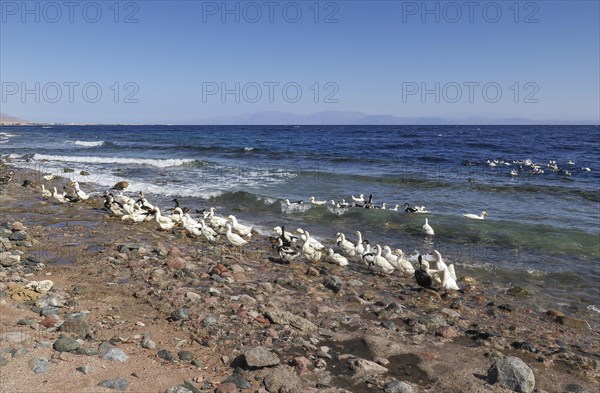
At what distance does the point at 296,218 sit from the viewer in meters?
16.0

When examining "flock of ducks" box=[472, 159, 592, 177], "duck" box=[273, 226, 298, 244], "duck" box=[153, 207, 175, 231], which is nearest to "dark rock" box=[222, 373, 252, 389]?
"duck" box=[273, 226, 298, 244]

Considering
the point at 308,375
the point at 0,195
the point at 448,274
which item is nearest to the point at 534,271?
the point at 448,274

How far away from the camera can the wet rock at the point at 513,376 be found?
5.44 meters

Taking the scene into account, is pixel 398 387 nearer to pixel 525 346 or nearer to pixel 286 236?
pixel 525 346

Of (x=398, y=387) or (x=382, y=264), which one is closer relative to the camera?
(x=398, y=387)

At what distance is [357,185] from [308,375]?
19.1 meters

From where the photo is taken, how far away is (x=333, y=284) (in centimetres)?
869

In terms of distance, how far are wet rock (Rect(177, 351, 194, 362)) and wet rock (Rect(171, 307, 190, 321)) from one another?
3.42 ft

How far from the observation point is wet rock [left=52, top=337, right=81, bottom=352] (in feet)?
17.1

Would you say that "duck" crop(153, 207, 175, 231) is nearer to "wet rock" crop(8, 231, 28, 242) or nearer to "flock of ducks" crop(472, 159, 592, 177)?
"wet rock" crop(8, 231, 28, 242)

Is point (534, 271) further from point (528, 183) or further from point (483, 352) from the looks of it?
point (528, 183)

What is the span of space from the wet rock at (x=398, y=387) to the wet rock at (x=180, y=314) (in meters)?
3.11

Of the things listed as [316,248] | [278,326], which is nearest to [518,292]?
[316,248]

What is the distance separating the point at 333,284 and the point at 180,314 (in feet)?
10.5
